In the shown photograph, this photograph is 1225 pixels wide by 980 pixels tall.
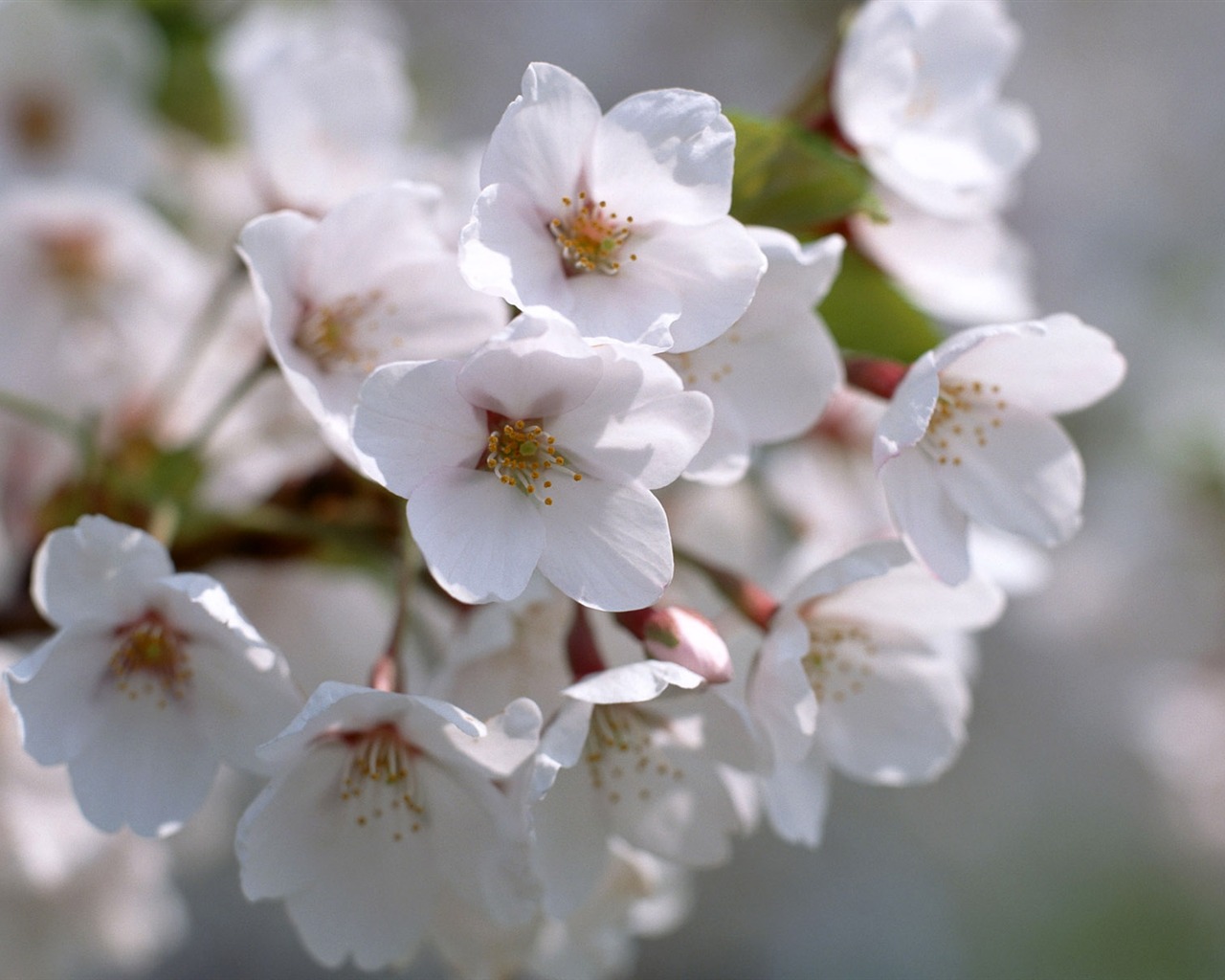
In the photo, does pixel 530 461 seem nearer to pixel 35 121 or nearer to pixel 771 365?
pixel 771 365

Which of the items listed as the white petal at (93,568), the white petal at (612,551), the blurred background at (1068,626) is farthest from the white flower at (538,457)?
the blurred background at (1068,626)

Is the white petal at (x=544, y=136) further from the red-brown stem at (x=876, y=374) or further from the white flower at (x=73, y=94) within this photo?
the white flower at (x=73, y=94)

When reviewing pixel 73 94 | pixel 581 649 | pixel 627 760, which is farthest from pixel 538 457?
pixel 73 94

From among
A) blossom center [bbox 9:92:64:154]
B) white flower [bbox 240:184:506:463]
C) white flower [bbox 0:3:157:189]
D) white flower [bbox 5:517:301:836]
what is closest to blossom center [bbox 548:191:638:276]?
white flower [bbox 240:184:506:463]

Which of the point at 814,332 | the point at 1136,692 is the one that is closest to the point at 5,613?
the point at 814,332

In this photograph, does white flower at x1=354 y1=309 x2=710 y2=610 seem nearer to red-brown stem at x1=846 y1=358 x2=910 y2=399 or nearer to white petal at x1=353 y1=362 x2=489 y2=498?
white petal at x1=353 y1=362 x2=489 y2=498

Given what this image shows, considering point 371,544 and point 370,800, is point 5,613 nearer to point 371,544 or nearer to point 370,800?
point 371,544
